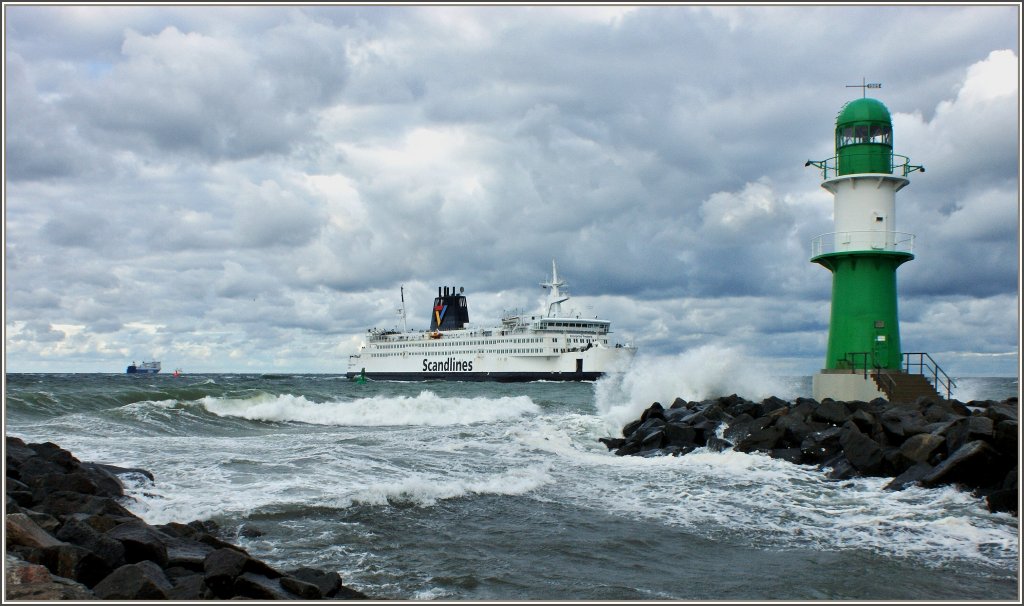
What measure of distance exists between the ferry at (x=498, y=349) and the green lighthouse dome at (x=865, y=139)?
4279 cm

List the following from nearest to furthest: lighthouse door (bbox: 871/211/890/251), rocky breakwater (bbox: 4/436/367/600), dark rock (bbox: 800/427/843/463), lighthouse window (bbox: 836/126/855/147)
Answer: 1. rocky breakwater (bbox: 4/436/367/600)
2. dark rock (bbox: 800/427/843/463)
3. lighthouse door (bbox: 871/211/890/251)
4. lighthouse window (bbox: 836/126/855/147)

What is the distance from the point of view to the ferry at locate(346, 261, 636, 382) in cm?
5912

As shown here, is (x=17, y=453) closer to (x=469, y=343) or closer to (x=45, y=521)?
(x=45, y=521)

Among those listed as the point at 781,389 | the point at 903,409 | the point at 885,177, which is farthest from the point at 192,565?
the point at 781,389

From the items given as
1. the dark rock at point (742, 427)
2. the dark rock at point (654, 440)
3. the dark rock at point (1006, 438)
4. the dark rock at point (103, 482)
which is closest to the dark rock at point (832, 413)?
the dark rock at point (742, 427)

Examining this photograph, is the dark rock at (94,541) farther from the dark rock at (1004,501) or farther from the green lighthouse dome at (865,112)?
the green lighthouse dome at (865,112)

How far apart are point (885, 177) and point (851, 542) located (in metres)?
10.4

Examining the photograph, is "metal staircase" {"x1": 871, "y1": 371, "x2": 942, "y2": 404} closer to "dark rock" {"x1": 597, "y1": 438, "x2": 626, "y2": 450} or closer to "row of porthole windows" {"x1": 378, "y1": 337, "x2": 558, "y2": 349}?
"dark rock" {"x1": 597, "y1": 438, "x2": 626, "y2": 450}

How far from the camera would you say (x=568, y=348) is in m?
59.9

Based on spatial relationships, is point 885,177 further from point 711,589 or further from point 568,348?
point 568,348

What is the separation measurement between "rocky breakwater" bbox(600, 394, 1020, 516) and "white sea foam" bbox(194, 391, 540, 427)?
801cm

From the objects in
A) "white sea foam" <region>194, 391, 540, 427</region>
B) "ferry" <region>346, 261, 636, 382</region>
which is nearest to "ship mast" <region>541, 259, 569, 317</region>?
"ferry" <region>346, 261, 636, 382</region>

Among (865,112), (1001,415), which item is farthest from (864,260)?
(1001,415)

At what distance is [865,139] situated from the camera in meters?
15.2
